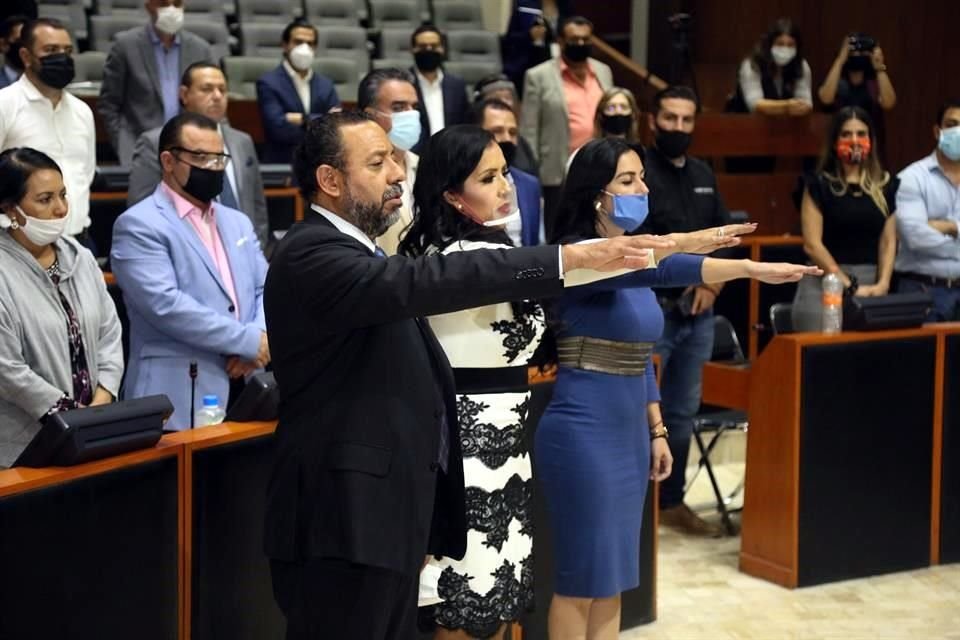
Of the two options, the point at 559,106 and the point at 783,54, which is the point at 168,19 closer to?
the point at 559,106

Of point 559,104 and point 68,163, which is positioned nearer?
point 68,163

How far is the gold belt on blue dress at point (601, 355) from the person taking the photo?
10.5ft

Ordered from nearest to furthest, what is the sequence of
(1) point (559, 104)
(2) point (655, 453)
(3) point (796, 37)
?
1. (2) point (655, 453)
2. (1) point (559, 104)
3. (3) point (796, 37)

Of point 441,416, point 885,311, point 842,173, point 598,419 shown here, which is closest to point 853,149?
point 842,173

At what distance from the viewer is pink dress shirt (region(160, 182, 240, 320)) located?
12.7 ft

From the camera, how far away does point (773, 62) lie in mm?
7828

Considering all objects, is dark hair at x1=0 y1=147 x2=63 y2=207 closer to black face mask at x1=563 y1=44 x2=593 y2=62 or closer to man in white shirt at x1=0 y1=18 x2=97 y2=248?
man in white shirt at x1=0 y1=18 x2=97 y2=248

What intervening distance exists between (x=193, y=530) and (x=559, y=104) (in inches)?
169

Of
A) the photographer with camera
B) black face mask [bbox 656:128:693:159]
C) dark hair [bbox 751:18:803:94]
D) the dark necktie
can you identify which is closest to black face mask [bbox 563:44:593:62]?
dark hair [bbox 751:18:803:94]

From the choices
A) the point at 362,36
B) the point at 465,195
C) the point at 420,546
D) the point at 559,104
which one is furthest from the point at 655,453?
the point at 362,36

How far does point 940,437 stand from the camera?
482 centimetres

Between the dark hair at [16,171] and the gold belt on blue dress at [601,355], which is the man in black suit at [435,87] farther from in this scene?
the gold belt on blue dress at [601,355]

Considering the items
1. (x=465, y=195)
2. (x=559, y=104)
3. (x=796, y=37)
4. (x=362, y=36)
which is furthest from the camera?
(x=362, y=36)

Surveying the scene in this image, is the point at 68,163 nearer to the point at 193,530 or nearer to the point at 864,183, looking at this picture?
the point at 193,530
